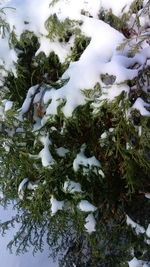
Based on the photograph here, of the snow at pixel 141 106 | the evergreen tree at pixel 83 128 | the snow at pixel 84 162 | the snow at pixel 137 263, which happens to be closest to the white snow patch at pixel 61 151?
the evergreen tree at pixel 83 128

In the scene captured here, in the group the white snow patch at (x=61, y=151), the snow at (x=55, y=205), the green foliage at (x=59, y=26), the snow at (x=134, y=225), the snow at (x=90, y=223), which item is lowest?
the snow at (x=134, y=225)

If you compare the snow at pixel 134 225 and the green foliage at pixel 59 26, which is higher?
the green foliage at pixel 59 26

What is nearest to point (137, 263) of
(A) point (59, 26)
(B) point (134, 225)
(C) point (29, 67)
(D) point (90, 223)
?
(B) point (134, 225)

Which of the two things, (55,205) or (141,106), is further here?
(55,205)

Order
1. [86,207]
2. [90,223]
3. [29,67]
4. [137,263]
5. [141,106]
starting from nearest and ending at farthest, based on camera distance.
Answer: [141,106], [86,207], [90,223], [137,263], [29,67]

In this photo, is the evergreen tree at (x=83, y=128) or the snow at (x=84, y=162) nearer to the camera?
the evergreen tree at (x=83, y=128)

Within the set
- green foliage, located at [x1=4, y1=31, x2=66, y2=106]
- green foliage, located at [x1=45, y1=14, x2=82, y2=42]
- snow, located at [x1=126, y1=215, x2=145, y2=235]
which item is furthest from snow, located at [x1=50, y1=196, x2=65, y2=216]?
green foliage, located at [x1=45, y1=14, x2=82, y2=42]

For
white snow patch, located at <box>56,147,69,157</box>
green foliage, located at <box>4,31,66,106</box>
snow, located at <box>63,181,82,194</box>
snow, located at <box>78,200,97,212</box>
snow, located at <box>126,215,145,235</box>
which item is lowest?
snow, located at <box>126,215,145,235</box>

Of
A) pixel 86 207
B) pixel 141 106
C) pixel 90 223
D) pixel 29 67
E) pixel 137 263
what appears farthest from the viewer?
pixel 29 67

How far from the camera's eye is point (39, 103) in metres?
2.11

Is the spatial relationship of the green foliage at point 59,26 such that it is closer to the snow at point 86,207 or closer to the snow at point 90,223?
the snow at point 86,207

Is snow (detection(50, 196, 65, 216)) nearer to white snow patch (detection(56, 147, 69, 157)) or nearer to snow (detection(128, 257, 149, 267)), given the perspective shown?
white snow patch (detection(56, 147, 69, 157))

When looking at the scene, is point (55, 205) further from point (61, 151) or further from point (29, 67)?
point (29, 67)

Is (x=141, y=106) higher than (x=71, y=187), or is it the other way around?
(x=141, y=106)
